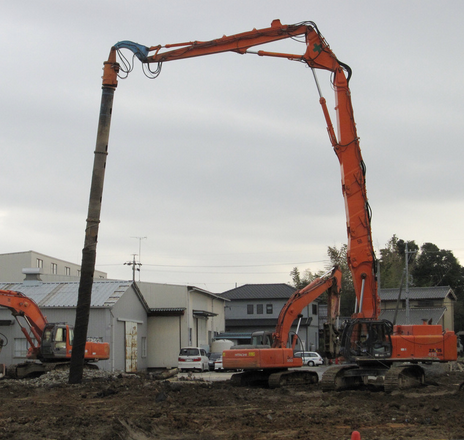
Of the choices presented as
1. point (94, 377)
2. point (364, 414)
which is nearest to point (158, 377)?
point (94, 377)

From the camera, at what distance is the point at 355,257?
19016 millimetres

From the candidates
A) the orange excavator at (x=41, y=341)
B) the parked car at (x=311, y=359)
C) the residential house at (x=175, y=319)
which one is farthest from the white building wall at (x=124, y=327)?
the parked car at (x=311, y=359)

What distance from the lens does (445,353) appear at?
62.0 ft

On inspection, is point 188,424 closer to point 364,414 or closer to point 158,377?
point 364,414

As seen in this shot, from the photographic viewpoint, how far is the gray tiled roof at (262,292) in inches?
2756

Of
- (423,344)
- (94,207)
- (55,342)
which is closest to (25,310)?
(55,342)

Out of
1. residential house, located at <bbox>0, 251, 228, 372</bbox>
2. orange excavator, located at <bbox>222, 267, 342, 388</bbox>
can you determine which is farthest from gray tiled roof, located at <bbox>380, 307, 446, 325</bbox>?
orange excavator, located at <bbox>222, 267, 342, 388</bbox>

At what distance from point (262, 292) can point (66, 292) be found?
35.3 m

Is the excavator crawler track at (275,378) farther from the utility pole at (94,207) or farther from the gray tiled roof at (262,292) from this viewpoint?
the gray tiled roof at (262,292)

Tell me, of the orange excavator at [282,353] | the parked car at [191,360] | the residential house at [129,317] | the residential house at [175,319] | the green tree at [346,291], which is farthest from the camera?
the green tree at [346,291]

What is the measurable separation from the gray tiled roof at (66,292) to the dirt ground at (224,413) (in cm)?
1570

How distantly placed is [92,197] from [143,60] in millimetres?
4580

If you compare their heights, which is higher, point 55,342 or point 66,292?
point 66,292

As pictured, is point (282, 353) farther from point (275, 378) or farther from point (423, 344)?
point (423, 344)
